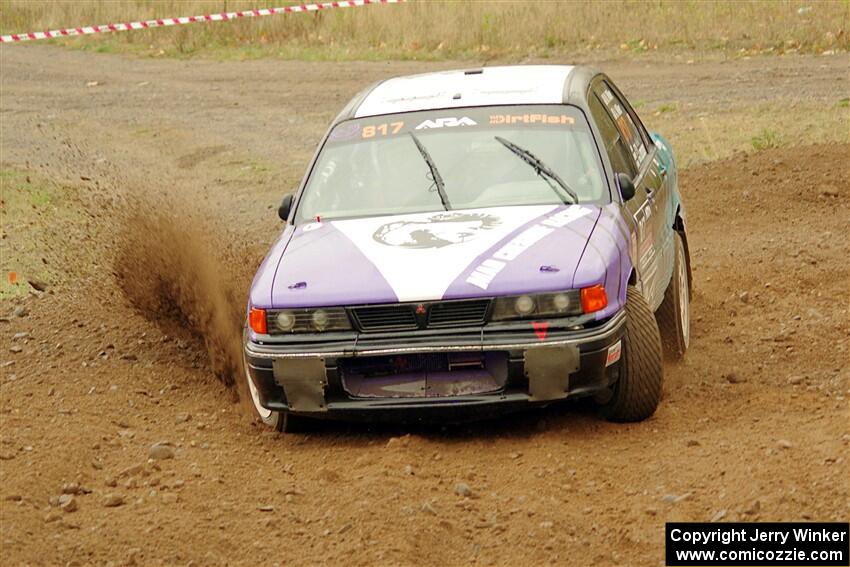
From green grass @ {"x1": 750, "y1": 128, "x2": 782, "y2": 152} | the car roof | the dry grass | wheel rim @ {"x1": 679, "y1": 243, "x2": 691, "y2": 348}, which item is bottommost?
the dry grass

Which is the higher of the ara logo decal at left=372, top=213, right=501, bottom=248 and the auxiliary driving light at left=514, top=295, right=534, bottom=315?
the ara logo decal at left=372, top=213, right=501, bottom=248

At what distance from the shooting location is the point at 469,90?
26.9 feet

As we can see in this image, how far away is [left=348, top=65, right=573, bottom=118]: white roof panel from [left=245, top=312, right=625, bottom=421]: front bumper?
1860 mm

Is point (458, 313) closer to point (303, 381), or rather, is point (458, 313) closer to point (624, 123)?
point (303, 381)

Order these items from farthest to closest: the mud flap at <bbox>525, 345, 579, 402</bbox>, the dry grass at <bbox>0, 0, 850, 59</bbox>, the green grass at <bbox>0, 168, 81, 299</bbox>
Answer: the dry grass at <bbox>0, 0, 850, 59</bbox> < the green grass at <bbox>0, 168, 81, 299</bbox> < the mud flap at <bbox>525, 345, 579, 402</bbox>

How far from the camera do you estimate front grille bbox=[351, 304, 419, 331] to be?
256 inches

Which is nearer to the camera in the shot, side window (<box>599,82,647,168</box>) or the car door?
the car door

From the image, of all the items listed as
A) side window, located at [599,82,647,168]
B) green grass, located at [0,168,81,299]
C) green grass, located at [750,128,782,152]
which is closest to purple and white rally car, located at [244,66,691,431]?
side window, located at [599,82,647,168]

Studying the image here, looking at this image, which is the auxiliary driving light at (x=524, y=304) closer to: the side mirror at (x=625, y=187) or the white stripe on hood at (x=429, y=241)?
the white stripe on hood at (x=429, y=241)

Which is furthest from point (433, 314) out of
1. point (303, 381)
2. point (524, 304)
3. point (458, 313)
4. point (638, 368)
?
point (638, 368)

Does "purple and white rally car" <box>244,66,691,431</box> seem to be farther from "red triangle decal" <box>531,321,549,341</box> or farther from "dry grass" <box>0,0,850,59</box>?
"dry grass" <box>0,0,850,59</box>

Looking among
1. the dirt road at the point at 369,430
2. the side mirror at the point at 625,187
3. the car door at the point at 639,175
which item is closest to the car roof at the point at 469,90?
the car door at the point at 639,175

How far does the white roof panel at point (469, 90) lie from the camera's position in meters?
8.03

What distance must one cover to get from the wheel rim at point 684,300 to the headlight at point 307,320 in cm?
251
